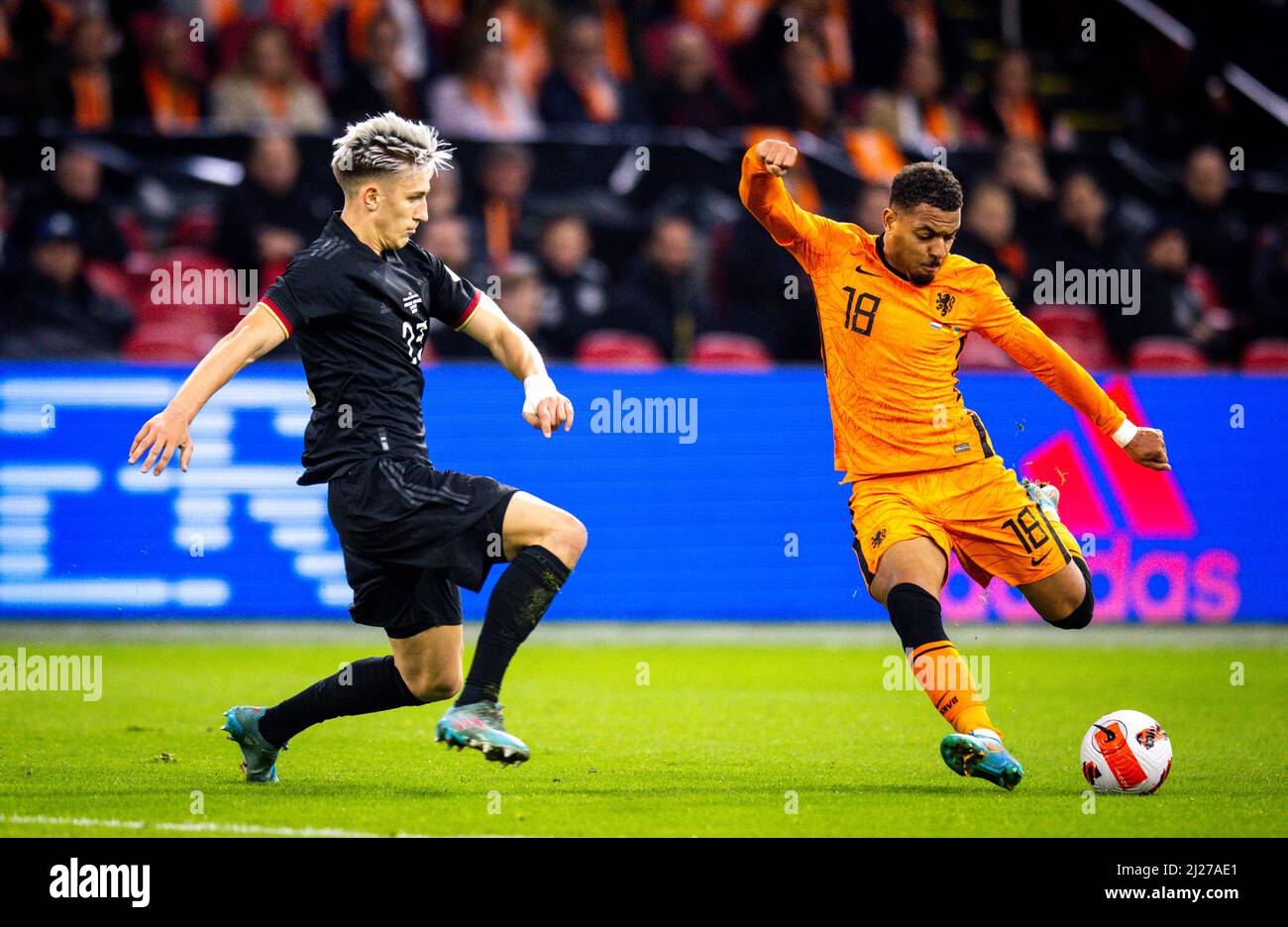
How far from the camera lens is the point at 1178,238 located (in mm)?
14547

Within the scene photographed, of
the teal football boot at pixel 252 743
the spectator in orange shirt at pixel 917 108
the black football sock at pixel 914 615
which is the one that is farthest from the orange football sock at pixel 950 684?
the spectator in orange shirt at pixel 917 108

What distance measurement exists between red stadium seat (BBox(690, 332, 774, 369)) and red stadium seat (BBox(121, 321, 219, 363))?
3.61 m

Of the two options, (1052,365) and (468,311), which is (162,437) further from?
(1052,365)

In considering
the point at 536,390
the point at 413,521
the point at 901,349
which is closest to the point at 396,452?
the point at 413,521

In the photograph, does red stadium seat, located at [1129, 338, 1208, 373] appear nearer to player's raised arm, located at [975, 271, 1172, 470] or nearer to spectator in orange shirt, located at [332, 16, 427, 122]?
spectator in orange shirt, located at [332, 16, 427, 122]

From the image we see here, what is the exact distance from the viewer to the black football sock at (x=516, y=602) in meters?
5.62

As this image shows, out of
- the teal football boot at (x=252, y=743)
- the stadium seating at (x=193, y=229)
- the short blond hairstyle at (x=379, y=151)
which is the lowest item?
the teal football boot at (x=252, y=743)

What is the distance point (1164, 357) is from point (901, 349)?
25.2 feet

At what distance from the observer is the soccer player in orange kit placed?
21.7 ft

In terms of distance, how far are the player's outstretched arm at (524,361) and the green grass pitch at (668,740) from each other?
130 cm

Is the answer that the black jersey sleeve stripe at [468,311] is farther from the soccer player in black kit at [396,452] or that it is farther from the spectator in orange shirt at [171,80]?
the spectator in orange shirt at [171,80]

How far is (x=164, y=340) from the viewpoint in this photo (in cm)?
1245

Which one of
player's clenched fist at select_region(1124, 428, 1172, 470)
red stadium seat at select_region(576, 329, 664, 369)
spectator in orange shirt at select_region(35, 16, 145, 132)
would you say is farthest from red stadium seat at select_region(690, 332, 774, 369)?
player's clenched fist at select_region(1124, 428, 1172, 470)

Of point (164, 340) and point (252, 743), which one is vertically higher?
point (164, 340)
